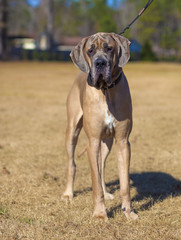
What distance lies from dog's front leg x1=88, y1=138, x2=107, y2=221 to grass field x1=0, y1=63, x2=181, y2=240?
0.38 feet

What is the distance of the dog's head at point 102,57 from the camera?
13.4 ft

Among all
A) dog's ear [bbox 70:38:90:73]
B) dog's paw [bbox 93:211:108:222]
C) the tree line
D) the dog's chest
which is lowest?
the tree line

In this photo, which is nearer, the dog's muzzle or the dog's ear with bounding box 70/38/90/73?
the dog's muzzle

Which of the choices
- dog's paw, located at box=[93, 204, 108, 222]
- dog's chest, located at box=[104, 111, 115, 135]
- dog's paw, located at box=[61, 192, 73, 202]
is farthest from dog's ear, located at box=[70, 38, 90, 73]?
dog's paw, located at box=[61, 192, 73, 202]

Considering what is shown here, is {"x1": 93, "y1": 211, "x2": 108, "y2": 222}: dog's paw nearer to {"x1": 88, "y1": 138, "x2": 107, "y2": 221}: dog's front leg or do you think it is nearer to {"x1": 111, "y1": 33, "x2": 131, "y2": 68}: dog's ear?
{"x1": 88, "y1": 138, "x2": 107, "y2": 221}: dog's front leg

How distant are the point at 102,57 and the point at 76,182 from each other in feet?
8.15

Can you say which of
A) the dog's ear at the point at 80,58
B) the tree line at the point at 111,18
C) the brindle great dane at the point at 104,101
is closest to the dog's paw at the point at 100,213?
the brindle great dane at the point at 104,101

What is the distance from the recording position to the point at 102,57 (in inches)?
161

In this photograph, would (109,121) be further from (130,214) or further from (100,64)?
(130,214)

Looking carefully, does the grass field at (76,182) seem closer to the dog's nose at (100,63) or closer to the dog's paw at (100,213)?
the dog's paw at (100,213)

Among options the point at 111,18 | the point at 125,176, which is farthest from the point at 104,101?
the point at 111,18

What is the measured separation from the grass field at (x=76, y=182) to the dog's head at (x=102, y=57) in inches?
57.7

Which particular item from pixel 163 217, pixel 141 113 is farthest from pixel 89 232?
pixel 141 113

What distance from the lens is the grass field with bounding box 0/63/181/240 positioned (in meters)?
4.09
